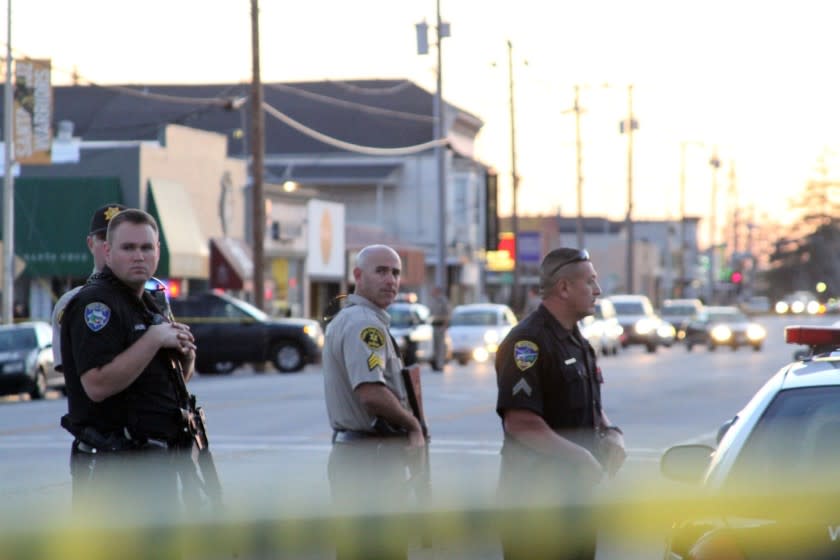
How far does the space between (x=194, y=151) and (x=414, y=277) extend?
23163 millimetres

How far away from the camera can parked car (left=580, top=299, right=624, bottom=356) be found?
4729 centimetres

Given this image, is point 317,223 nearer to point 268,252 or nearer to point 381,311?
point 268,252

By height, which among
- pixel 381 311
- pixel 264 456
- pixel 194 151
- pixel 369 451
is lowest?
pixel 264 456

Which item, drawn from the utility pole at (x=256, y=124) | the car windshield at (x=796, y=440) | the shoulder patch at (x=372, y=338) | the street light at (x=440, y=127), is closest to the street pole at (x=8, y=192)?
the utility pole at (x=256, y=124)

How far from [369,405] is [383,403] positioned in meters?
0.07

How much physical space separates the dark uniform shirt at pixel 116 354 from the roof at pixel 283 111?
2620 inches

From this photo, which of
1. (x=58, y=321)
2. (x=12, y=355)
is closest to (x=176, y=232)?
(x=12, y=355)

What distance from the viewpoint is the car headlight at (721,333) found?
52906 millimetres

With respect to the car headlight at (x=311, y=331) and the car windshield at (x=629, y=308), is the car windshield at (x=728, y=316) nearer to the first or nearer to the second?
the car windshield at (x=629, y=308)

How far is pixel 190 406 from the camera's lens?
6.39 metres

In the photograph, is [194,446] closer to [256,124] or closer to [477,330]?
[256,124]

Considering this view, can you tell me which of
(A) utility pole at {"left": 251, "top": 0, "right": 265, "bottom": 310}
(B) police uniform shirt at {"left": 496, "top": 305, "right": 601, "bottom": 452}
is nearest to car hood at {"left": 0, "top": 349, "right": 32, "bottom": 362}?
(A) utility pole at {"left": 251, "top": 0, "right": 265, "bottom": 310}

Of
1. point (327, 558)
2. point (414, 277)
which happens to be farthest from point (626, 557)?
point (414, 277)

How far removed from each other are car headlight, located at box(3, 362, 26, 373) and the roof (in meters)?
43.8
